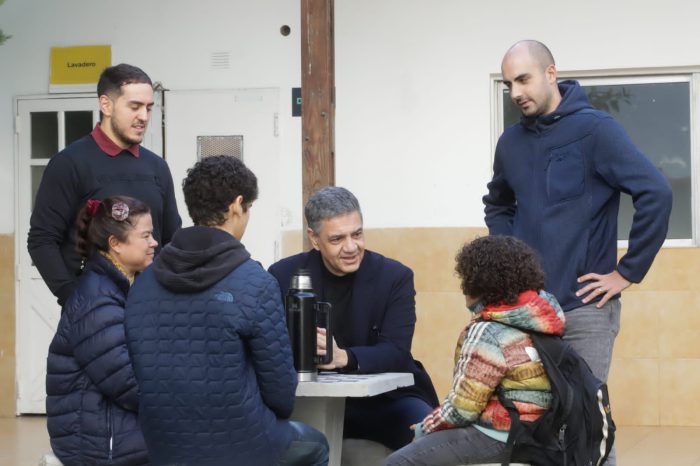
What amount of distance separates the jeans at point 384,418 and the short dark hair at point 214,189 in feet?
3.28

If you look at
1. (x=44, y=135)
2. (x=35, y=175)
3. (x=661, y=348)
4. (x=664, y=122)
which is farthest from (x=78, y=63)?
(x=661, y=348)

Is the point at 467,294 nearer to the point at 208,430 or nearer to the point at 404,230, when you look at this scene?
the point at 208,430

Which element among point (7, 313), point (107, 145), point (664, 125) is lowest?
point (7, 313)

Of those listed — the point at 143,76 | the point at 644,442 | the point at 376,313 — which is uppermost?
the point at 143,76

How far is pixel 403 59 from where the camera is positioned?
781 centimetres

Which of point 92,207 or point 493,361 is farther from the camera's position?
point 92,207

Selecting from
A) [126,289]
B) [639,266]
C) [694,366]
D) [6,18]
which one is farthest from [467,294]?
[6,18]

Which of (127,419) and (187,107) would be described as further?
(187,107)

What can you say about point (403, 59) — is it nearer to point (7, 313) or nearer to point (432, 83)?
point (432, 83)

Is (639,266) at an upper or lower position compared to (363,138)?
lower

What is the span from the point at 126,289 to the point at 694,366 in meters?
4.69

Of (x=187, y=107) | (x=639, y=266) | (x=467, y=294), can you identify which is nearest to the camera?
(x=467, y=294)

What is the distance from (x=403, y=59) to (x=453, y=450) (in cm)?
477

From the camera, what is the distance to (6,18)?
8.29 metres
